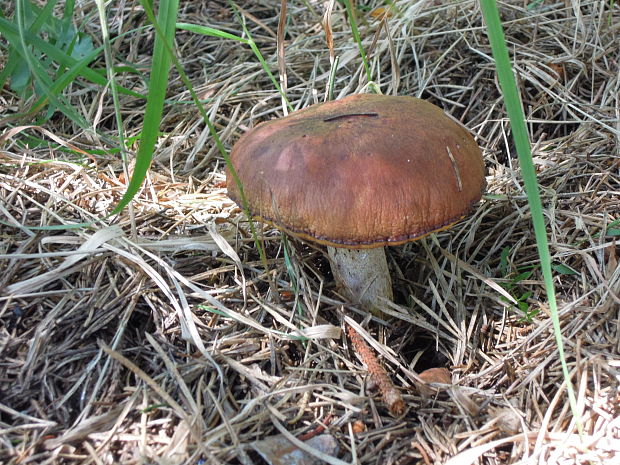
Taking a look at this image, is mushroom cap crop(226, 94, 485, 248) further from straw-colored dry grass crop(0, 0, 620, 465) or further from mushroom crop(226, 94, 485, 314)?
straw-colored dry grass crop(0, 0, 620, 465)

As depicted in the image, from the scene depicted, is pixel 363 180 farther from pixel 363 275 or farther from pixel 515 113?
pixel 363 275

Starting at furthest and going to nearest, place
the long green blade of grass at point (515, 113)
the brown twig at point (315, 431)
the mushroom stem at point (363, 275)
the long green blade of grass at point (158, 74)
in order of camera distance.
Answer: the mushroom stem at point (363, 275) → the brown twig at point (315, 431) → the long green blade of grass at point (158, 74) → the long green blade of grass at point (515, 113)

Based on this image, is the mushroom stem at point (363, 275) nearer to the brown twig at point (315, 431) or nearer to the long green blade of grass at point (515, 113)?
the brown twig at point (315, 431)

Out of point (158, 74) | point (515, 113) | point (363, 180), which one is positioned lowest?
point (363, 180)

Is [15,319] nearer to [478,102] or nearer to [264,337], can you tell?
[264,337]

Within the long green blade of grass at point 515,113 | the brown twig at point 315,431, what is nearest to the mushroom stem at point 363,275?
the brown twig at point 315,431

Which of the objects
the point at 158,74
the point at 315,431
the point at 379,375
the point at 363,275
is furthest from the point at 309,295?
the point at 158,74
